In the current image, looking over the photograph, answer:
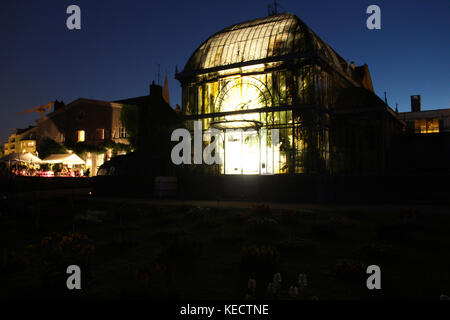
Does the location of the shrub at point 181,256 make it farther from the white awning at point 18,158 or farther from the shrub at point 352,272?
the white awning at point 18,158

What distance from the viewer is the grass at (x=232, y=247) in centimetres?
773

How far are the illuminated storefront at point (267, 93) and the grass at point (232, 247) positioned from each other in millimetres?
10641

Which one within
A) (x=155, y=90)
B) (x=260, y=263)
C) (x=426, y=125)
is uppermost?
(x=155, y=90)

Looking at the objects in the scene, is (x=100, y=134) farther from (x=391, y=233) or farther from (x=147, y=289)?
(x=147, y=289)

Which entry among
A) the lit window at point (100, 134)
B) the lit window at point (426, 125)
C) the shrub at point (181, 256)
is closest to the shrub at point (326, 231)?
the shrub at point (181, 256)

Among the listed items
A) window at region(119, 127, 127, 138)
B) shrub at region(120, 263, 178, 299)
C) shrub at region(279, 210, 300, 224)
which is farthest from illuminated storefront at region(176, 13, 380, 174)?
window at region(119, 127, 127, 138)

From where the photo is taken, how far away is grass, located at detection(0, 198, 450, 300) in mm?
7727

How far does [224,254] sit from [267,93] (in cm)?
1905

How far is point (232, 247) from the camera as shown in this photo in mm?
11484

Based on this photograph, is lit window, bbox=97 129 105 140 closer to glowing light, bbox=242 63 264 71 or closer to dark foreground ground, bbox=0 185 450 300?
glowing light, bbox=242 63 264 71

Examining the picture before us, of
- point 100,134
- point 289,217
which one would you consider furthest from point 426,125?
point 100,134

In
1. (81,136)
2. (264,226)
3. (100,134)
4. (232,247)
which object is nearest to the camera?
(232,247)
